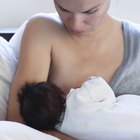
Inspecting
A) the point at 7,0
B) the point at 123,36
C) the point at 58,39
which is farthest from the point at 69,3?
the point at 7,0

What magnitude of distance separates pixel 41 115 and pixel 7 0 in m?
0.91

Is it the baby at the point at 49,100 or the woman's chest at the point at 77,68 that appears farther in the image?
the woman's chest at the point at 77,68

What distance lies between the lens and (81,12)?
989 mm


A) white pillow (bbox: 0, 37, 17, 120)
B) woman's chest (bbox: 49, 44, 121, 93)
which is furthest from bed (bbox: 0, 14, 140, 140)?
woman's chest (bbox: 49, 44, 121, 93)

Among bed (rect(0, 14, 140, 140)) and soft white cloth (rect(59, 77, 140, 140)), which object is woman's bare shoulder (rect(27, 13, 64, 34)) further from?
soft white cloth (rect(59, 77, 140, 140))

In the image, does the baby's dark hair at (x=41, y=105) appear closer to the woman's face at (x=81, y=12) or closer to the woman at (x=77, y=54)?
the woman at (x=77, y=54)

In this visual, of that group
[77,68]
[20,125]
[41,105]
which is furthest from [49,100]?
[77,68]

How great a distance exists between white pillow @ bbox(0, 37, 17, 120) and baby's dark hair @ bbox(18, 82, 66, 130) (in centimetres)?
10

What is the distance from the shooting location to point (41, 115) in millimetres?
975

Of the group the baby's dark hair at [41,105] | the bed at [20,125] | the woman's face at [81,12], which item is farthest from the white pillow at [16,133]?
the woman's face at [81,12]

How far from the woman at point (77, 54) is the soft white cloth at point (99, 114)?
0.11 metres

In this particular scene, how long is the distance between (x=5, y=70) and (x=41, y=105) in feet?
0.78

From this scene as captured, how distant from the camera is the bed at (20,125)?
0.83m

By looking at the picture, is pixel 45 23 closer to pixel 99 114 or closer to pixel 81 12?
pixel 81 12
